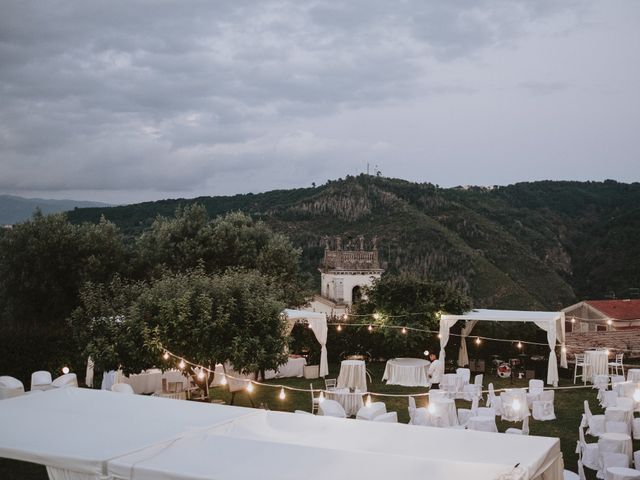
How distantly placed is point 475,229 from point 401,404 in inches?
1711

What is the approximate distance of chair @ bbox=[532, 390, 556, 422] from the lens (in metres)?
14.4

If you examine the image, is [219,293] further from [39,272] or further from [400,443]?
[39,272]

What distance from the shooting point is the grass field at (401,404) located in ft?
36.3

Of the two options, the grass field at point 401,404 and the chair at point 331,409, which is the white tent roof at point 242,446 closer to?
the grass field at point 401,404

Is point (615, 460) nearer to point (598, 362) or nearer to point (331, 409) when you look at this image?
point (331, 409)

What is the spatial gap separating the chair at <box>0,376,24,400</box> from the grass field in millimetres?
1296

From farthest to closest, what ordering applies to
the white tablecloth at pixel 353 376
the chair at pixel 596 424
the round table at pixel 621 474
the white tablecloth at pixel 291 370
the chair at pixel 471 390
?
the white tablecloth at pixel 291 370 → the white tablecloth at pixel 353 376 → the chair at pixel 471 390 → the chair at pixel 596 424 → the round table at pixel 621 474

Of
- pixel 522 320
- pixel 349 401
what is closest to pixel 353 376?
pixel 349 401

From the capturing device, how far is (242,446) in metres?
6.67

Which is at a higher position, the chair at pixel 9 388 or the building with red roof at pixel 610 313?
the chair at pixel 9 388

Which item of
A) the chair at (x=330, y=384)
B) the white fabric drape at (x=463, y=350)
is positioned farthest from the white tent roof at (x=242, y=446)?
the white fabric drape at (x=463, y=350)

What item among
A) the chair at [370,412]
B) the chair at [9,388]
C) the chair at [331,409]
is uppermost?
the chair at [9,388]

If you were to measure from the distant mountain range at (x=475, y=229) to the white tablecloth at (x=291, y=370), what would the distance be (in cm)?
2352

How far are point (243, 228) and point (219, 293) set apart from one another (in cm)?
1213
